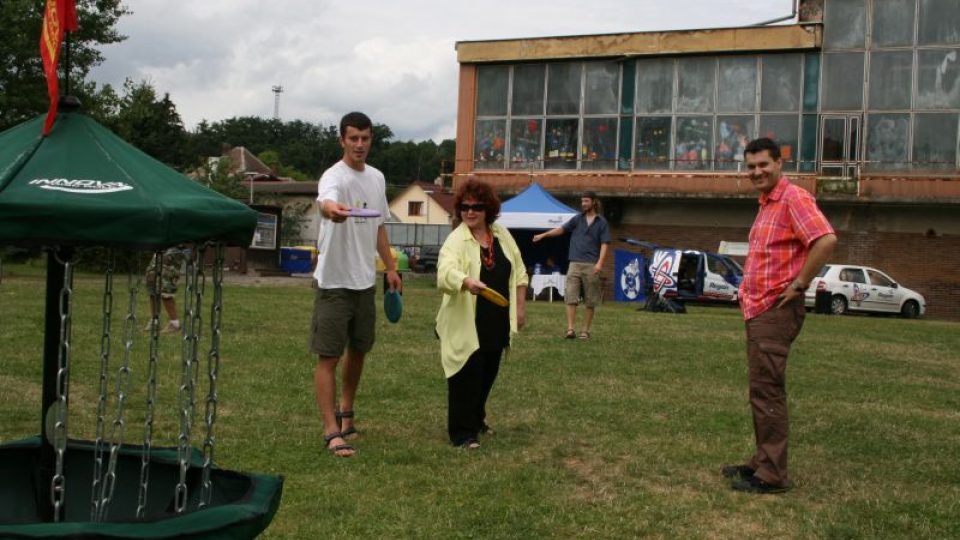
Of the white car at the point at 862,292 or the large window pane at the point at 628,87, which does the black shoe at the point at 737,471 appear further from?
the large window pane at the point at 628,87

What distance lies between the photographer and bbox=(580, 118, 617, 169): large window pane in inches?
1528

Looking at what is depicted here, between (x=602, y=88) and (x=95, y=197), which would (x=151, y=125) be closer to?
(x=602, y=88)

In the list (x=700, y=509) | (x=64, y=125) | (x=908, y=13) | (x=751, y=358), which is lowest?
(x=700, y=509)

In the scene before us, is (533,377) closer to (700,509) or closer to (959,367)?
(700,509)

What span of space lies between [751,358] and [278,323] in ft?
33.8

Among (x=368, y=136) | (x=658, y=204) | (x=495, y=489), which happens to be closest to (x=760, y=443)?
(x=495, y=489)

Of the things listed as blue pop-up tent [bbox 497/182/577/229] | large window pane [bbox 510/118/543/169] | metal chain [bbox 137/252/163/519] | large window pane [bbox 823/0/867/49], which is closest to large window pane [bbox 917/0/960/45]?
large window pane [bbox 823/0/867/49]

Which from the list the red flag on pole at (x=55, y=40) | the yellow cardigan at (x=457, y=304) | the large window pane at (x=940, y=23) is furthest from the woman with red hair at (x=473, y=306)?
the large window pane at (x=940, y=23)

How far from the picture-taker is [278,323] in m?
15.7

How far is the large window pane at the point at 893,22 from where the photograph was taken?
115ft

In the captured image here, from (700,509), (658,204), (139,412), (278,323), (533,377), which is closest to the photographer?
(700,509)

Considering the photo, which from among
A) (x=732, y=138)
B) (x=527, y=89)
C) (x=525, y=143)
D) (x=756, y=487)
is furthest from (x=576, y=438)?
(x=527, y=89)

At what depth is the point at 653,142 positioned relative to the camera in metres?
38.3

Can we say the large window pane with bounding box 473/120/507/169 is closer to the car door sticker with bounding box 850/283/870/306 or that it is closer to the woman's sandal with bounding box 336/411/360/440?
the car door sticker with bounding box 850/283/870/306
